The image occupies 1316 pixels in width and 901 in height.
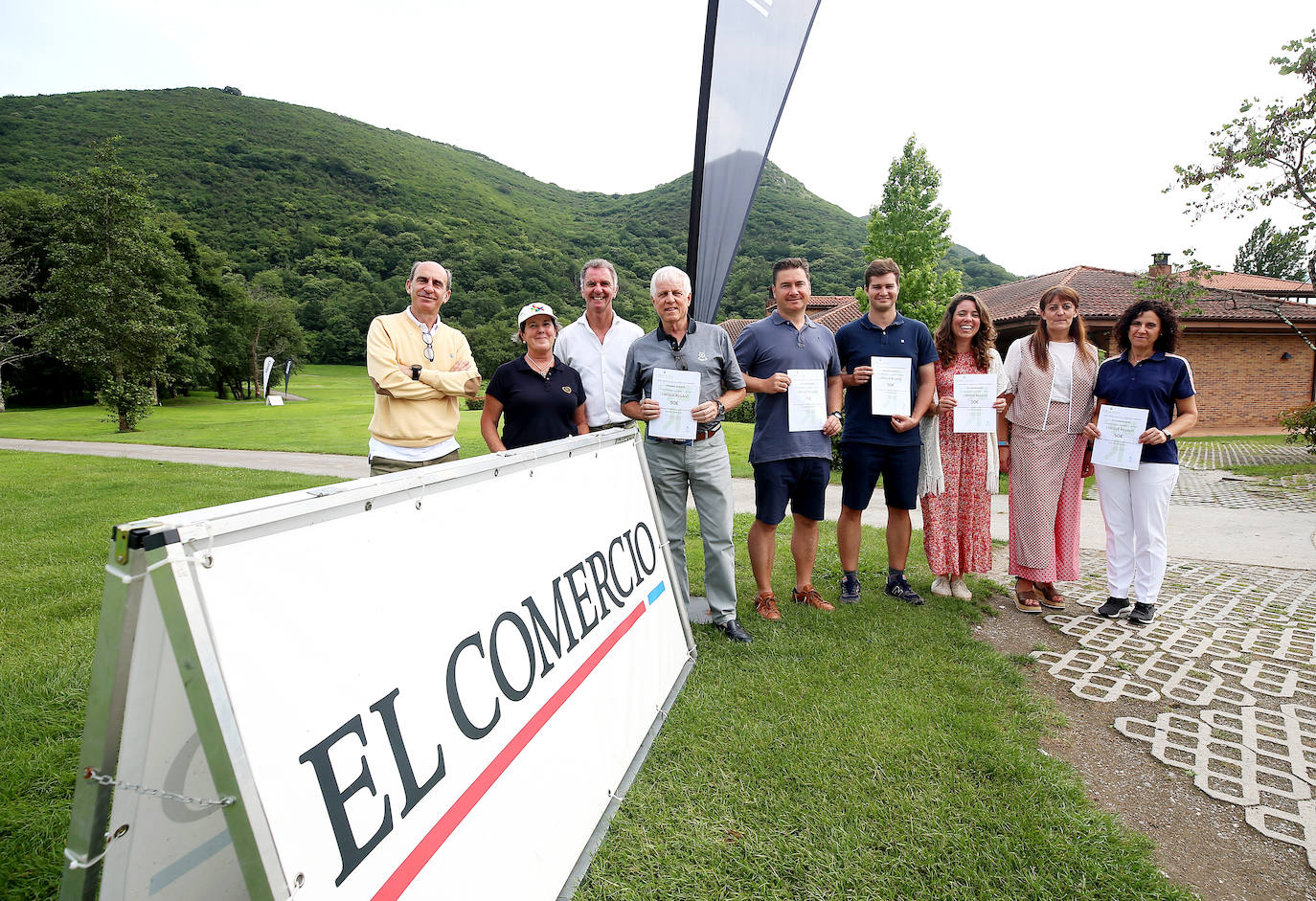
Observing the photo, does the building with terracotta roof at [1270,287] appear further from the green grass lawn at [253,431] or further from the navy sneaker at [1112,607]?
the navy sneaker at [1112,607]

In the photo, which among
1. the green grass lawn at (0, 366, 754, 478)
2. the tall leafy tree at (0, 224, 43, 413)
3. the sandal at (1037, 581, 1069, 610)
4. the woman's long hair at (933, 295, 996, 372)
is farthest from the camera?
the tall leafy tree at (0, 224, 43, 413)

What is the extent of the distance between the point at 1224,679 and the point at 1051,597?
1237 millimetres

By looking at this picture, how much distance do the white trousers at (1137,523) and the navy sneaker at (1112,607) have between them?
4 cm

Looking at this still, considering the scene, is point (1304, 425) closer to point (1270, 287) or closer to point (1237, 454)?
point (1237, 454)

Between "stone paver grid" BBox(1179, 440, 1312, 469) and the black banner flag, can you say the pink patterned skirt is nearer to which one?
the black banner flag

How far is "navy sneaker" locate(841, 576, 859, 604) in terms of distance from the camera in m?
4.60

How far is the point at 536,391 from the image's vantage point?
3738 millimetres

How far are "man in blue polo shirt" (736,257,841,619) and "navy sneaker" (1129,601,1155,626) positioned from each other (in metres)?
2.22

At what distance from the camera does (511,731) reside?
1810mm

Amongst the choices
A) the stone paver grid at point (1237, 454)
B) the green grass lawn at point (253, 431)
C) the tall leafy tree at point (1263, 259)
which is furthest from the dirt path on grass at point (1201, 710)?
the tall leafy tree at point (1263, 259)

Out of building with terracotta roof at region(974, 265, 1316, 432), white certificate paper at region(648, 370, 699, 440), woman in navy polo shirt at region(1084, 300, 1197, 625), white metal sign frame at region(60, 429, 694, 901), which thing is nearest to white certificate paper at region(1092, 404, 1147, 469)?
woman in navy polo shirt at region(1084, 300, 1197, 625)

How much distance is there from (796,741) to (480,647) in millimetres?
1661

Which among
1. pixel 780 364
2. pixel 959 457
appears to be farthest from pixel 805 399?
pixel 959 457

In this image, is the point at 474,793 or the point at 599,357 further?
the point at 599,357
